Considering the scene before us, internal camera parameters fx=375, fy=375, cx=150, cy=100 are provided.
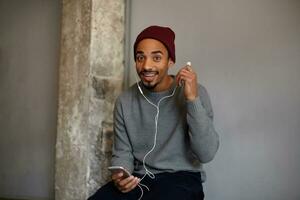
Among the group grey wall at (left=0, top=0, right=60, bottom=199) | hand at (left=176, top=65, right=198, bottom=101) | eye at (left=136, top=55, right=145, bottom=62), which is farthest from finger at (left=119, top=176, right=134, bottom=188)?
grey wall at (left=0, top=0, right=60, bottom=199)

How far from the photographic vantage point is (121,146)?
1.92 meters

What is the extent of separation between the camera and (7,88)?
304 centimetres

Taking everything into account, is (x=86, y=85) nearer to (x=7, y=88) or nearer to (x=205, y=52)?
(x=205, y=52)

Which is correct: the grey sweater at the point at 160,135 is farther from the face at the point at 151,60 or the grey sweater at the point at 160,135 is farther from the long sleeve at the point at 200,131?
the face at the point at 151,60

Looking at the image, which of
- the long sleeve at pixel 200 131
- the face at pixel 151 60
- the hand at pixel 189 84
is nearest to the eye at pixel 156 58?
the face at pixel 151 60

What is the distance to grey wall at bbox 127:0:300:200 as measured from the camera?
7.16 feet

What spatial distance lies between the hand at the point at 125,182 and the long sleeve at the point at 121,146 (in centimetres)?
10

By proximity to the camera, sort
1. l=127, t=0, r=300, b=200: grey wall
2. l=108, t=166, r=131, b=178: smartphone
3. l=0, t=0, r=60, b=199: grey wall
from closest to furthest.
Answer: l=108, t=166, r=131, b=178: smartphone < l=127, t=0, r=300, b=200: grey wall < l=0, t=0, r=60, b=199: grey wall

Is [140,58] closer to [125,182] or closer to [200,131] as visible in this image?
[200,131]

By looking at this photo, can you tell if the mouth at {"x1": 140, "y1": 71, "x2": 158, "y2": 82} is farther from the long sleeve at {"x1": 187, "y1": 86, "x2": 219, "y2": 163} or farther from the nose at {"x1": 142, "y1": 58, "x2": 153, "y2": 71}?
the long sleeve at {"x1": 187, "y1": 86, "x2": 219, "y2": 163}

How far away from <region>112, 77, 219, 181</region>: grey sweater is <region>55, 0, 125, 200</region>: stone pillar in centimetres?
43

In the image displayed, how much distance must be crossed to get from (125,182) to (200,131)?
42 centimetres

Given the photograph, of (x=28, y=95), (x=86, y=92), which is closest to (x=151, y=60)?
(x=86, y=92)

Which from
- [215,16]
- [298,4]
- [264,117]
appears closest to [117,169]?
[264,117]
